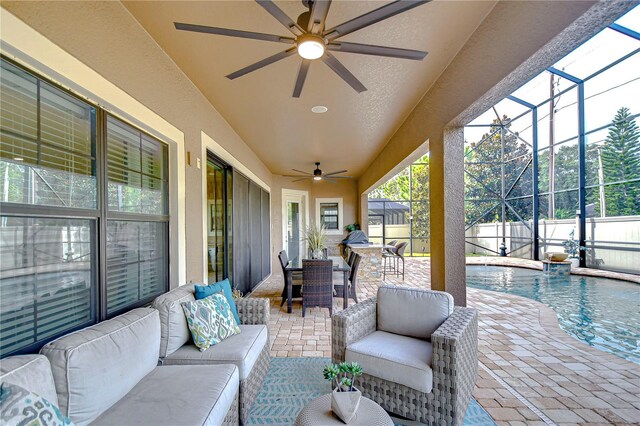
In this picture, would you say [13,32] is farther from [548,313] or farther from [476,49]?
[548,313]

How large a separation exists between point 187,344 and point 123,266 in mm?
754

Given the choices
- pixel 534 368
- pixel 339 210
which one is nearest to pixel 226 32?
pixel 534 368

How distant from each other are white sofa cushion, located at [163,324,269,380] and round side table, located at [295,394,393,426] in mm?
674

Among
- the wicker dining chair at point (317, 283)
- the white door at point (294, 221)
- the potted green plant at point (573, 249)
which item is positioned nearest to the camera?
the wicker dining chair at point (317, 283)

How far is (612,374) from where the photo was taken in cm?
248

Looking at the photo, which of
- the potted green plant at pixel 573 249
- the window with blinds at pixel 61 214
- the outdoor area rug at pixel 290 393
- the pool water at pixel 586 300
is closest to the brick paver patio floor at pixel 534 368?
the outdoor area rug at pixel 290 393

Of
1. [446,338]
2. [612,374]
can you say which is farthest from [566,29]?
[612,374]

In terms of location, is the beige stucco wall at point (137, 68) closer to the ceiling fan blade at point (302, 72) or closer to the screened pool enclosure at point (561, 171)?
the ceiling fan blade at point (302, 72)

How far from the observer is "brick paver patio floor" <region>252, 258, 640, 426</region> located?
2016mm

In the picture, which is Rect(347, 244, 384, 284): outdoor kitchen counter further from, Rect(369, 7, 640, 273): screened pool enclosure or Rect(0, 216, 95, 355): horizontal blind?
Rect(0, 216, 95, 355): horizontal blind

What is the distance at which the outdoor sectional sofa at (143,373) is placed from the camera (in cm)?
122

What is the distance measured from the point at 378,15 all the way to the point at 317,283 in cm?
335

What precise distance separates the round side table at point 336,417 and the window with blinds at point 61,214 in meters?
1.42

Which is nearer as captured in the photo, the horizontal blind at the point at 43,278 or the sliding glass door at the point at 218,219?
the horizontal blind at the point at 43,278
